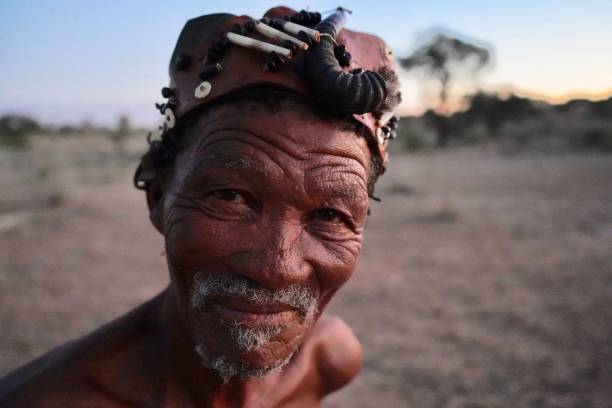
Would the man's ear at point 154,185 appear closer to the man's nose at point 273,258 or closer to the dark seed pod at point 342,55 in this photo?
the man's nose at point 273,258

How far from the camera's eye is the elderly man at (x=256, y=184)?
1.43m

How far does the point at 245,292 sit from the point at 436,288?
5560mm

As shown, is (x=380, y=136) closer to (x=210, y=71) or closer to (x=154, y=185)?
(x=210, y=71)

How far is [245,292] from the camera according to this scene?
4.70 ft

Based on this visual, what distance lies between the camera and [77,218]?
10.8 meters

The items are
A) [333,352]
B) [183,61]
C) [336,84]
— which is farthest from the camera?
[333,352]

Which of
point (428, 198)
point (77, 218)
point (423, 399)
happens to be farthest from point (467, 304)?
point (77, 218)

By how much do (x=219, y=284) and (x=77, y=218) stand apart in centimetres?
1043

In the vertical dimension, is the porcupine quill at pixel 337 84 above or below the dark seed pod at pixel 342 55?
below

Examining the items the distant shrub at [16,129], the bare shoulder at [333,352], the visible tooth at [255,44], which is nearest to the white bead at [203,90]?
the visible tooth at [255,44]

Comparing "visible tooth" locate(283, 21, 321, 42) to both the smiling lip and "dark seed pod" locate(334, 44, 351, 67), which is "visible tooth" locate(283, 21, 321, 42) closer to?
"dark seed pod" locate(334, 44, 351, 67)

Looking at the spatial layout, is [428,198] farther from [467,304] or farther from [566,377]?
[566,377]

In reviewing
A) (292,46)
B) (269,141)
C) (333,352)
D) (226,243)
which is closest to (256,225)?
(226,243)

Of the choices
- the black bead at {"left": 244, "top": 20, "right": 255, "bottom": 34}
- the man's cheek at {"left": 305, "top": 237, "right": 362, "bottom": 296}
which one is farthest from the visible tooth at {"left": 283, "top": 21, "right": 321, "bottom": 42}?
the man's cheek at {"left": 305, "top": 237, "right": 362, "bottom": 296}
